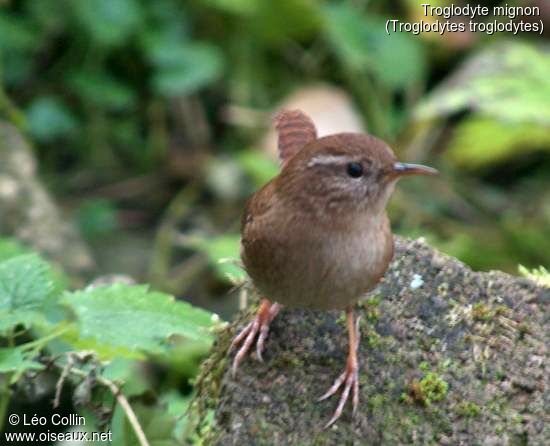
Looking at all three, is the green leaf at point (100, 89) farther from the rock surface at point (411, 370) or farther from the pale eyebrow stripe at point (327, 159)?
the pale eyebrow stripe at point (327, 159)

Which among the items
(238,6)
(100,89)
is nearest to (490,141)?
(238,6)

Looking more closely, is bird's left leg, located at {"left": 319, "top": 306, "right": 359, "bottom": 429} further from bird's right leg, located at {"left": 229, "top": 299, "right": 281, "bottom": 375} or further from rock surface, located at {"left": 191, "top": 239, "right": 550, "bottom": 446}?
bird's right leg, located at {"left": 229, "top": 299, "right": 281, "bottom": 375}

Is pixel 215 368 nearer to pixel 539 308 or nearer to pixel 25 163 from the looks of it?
pixel 539 308

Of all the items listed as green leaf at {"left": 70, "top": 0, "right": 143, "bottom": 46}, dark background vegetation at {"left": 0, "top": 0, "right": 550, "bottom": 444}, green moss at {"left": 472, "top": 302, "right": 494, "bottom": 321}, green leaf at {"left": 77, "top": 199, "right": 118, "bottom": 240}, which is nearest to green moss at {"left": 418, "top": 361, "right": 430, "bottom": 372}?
green moss at {"left": 472, "top": 302, "right": 494, "bottom": 321}

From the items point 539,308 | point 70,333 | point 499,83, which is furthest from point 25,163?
point 539,308

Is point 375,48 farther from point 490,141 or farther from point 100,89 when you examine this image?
point 100,89

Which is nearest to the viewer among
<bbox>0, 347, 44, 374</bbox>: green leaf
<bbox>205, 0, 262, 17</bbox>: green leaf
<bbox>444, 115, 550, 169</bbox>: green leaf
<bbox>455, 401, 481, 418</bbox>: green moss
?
<bbox>0, 347, 44, 374</bbox>: green leaf

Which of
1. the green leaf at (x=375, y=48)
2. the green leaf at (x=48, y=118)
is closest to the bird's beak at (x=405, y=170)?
the green leaf at (x=375, y=48)
